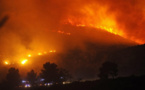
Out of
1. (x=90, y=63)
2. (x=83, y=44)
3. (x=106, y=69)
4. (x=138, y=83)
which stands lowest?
(x=138, y=83)

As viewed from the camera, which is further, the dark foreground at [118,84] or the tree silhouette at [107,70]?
the tree silhouette at [107,70]

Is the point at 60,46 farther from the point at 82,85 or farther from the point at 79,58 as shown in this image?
the point at 82,85

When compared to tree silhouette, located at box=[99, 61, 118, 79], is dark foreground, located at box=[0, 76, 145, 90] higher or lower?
lower

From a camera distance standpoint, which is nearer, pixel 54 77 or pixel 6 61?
pixel 54 77

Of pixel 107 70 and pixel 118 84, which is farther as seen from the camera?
pixel 107 70

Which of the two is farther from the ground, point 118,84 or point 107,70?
point 107,70

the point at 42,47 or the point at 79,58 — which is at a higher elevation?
the point at 42,47

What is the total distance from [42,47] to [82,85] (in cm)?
13003

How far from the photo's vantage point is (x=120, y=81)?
2314 centimetres

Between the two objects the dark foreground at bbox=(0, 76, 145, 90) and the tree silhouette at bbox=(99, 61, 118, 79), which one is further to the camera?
the tree silhouette at bbox=(99, 61, 118, 79)

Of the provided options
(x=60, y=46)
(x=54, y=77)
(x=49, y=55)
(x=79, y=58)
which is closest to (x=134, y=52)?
(x=79, y=58)

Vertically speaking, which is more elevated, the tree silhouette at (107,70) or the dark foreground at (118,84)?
the tree silhouette at (107,70)

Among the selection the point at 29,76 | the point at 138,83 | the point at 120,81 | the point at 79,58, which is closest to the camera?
the point at 138,83

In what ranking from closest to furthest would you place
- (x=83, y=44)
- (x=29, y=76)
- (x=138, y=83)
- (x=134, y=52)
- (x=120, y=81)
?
(x=138, y=83) → (x=120, y=81) → (x=29, y=76) → (x=134, y=52) → (x=83, y=44)
